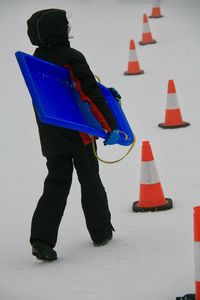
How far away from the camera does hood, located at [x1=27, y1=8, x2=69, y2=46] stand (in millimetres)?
5348

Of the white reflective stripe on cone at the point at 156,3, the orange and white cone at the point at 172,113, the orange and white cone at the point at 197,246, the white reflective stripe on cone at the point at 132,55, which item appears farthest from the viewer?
the white reflective stripe on cone at the point at 156,3

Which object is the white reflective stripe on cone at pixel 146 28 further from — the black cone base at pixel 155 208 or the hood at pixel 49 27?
the hood at pixel 49 27

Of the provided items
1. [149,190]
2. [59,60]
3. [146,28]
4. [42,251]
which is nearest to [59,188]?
[42,251]

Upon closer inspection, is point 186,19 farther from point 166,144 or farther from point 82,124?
point 82,124

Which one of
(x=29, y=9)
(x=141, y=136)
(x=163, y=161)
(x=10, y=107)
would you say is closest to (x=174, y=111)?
(x=141, y=136)

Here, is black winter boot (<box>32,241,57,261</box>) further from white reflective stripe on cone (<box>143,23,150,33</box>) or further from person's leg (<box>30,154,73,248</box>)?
white reflective stripe on cone (<box>143,23,150,33</box>)

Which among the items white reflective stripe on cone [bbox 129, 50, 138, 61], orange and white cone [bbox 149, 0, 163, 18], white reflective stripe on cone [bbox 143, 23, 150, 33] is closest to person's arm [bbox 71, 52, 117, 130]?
white reflective stripe on cone [bbox 129, 50, 138, 61]

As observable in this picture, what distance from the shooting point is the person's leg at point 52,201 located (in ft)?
18.3

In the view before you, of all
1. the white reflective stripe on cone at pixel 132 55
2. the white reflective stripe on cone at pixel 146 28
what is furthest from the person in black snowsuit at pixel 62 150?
the white reflective stripe on cone at pixel 146 28

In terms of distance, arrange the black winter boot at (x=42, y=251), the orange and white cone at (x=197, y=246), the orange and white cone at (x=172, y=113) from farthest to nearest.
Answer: the orange and white cone at (x=172, y=113) → the black winter boot at (x=42, y=251) → the orange and white cone at (x=197, y=246)

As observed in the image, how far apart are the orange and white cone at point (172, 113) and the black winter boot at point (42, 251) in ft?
15.3

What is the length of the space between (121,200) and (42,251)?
5.58ft

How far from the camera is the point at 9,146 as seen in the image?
31.5 feet

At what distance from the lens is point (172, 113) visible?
10.0m
